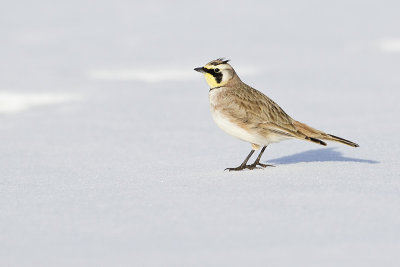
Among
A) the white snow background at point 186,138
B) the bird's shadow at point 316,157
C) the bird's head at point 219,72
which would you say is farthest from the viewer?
the bird's shadow at point 316,157

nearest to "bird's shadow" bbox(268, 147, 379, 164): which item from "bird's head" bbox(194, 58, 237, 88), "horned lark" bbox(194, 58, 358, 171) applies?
"horned lark" bbox(194, 58, 358, 171)

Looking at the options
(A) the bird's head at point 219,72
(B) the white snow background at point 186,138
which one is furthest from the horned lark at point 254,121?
(B) the white snow background at point 186,138

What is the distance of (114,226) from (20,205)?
112 cm

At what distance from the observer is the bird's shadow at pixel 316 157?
24.5 ft

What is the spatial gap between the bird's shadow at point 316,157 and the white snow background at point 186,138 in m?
0.05

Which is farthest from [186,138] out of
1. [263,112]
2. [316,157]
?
[263,112]

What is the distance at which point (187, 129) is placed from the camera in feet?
31.4

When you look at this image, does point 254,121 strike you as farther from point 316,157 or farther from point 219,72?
point 316,157

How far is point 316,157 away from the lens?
25.4 ft

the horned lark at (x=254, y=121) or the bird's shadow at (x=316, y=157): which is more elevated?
the horned lark at (x=254, y=121)

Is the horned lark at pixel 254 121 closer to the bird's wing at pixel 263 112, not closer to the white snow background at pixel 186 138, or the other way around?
the bird's wing at pixel 263 112

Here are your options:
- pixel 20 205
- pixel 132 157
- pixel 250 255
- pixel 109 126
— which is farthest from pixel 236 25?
pixel 250 255

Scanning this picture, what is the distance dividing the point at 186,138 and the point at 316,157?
1915mm

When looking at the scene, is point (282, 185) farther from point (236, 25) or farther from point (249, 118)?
point (236, 25)
